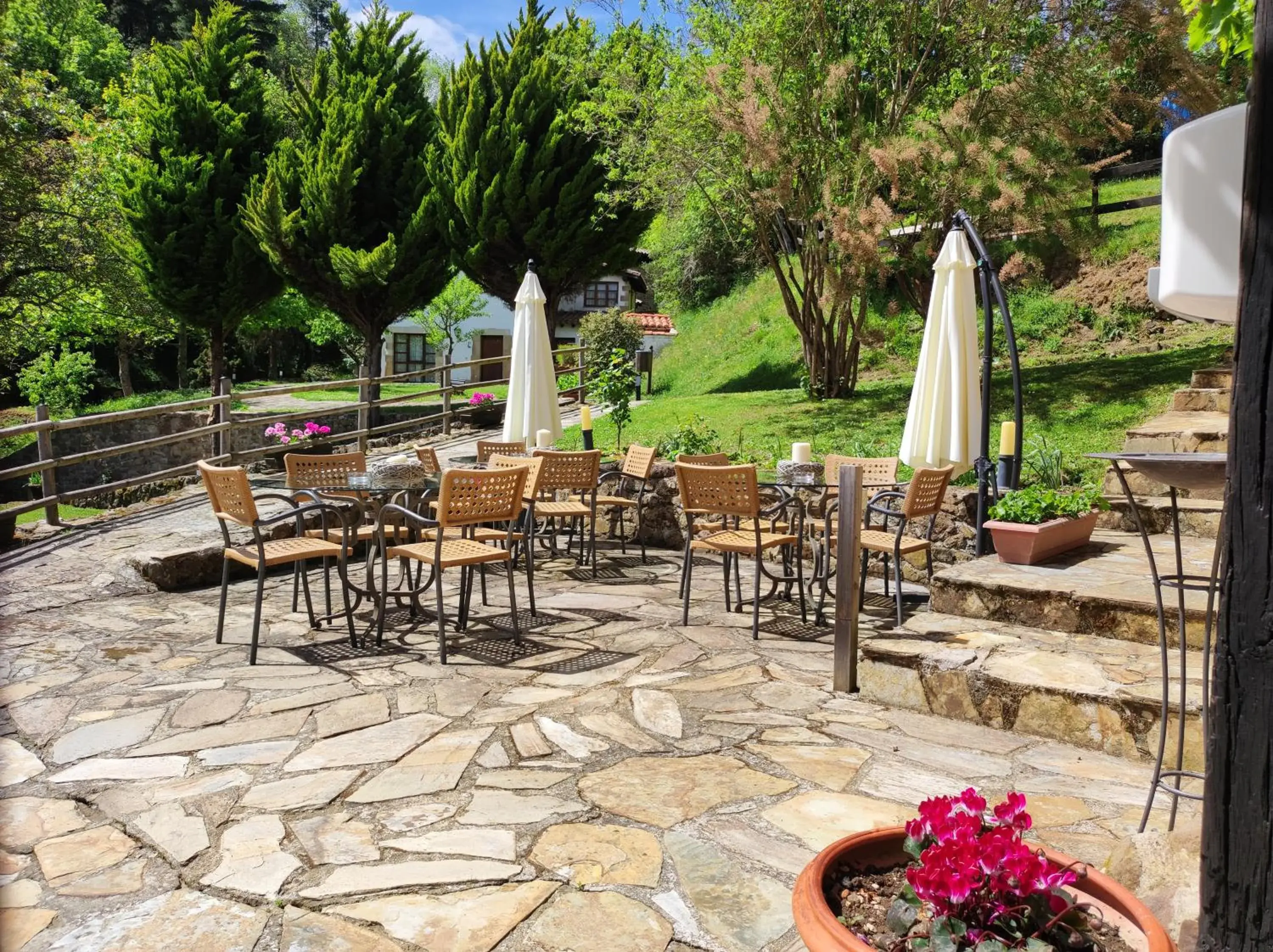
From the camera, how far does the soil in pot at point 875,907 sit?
1542 mm

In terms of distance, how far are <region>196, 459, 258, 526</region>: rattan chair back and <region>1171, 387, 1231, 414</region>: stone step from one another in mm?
7574

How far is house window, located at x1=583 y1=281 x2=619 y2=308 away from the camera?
33500mm

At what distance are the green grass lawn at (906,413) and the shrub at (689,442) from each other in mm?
308

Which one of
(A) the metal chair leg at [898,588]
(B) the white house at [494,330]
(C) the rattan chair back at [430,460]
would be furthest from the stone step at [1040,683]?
(B) the white house at [494,330]

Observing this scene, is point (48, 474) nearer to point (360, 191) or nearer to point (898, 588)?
point (898, 588)

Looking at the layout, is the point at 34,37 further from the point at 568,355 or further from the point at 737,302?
the point at 737,302

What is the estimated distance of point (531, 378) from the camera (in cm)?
824

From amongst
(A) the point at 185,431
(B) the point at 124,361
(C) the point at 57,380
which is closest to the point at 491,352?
(B) the point at 124,361

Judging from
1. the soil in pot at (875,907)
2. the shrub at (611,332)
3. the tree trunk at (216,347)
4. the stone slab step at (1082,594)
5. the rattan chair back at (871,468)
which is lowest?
the stone slab step at (1082,594)

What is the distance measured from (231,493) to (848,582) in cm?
313

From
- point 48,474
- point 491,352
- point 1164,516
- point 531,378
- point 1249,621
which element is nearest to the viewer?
point 1249,621

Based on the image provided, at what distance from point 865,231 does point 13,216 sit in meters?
13.6

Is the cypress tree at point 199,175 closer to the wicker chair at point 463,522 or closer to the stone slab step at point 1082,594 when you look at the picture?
the wicker chair at point 463,522

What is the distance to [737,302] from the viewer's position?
2402 centimetres
